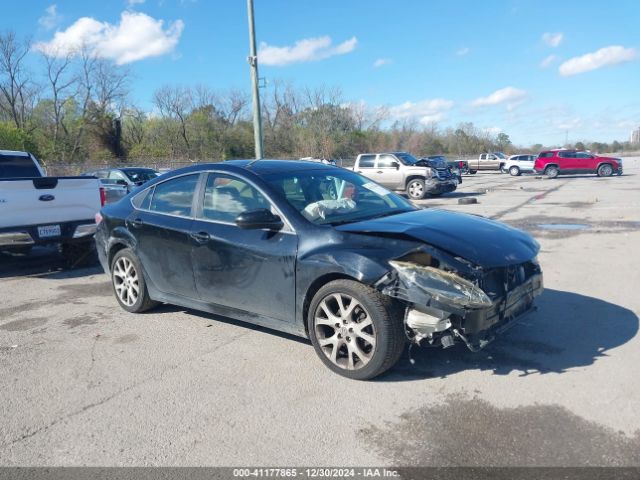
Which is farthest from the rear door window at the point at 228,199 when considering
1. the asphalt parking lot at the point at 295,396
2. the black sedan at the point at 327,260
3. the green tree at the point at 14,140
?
the green tree at the point at 14,140

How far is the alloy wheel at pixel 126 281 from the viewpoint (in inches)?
229

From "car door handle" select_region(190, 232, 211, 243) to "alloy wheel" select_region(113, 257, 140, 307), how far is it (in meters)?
1.16

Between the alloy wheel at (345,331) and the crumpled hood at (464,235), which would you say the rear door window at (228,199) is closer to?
the crumpled hood at (464,235)


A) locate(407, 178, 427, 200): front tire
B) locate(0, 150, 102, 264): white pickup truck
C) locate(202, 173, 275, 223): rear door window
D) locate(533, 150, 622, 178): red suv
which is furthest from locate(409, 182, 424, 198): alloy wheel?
locate(533, 150, 622, 178): red suv

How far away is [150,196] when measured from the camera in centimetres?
577

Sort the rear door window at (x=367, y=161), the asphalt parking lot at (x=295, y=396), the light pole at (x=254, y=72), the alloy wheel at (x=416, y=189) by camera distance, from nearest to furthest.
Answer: the asphalt parking lot at (x=295, y=396) → the light pole at (x=254, y=72) → the alloy wheel at (x=416, y=189) → the rear door window at (x=367, y=161)

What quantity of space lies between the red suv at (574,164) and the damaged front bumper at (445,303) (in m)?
33.0

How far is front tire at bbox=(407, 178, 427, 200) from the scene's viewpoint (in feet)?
67.3

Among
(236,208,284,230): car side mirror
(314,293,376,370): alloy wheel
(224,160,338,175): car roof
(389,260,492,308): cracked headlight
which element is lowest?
(314,293,376,370): alloy wheel

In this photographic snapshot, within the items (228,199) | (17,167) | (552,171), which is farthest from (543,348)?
(552,171)

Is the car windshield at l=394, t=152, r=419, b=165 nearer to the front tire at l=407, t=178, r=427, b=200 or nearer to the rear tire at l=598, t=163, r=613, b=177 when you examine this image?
the front tire at l=407, t=178, r=427, b=200

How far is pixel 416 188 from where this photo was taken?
20766mm

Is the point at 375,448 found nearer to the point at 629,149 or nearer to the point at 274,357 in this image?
the point at 274,357

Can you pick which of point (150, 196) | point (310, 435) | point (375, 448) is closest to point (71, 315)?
point (150, 196)
